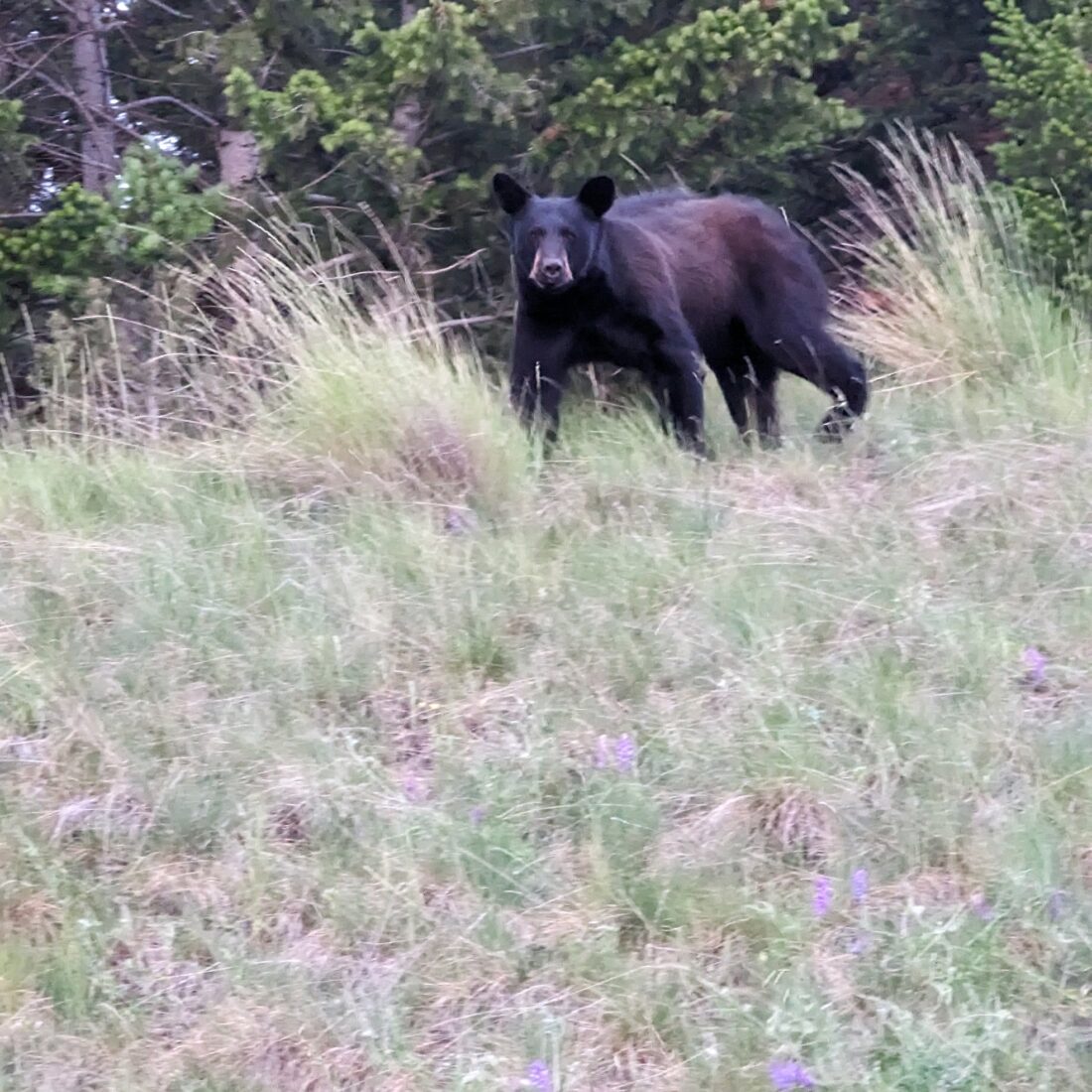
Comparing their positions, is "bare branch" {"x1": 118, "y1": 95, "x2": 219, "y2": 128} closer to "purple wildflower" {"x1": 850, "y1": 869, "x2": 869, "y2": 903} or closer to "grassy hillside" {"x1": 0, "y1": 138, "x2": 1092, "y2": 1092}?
"grassy hillside" {"x1": 0, "y1": 138, "x2": 1092, "y2": 1092}

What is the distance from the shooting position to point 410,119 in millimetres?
9352

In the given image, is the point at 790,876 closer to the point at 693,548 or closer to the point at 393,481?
the point at 693,548

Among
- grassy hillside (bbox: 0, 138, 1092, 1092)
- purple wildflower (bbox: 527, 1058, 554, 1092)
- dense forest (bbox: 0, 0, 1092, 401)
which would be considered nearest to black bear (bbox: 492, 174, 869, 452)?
grassy hillside (bbox: 0, 138, 1092, 1092)

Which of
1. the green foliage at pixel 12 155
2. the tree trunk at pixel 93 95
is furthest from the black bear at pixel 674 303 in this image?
the tree trunk at pixel 93 95

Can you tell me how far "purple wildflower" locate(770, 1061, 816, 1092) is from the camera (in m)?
2.99

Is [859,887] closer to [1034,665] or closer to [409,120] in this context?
[1034,665]

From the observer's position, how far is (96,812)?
3.85 m

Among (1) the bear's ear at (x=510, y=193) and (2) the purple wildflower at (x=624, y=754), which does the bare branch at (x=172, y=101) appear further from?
(2) the purple wildflower at (x=624, y=754)

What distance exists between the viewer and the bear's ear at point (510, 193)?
6.82 metres

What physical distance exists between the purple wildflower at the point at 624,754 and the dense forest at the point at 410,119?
4417 millimetres

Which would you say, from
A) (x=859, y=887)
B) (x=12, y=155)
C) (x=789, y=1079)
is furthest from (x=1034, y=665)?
(x=12, y=155)

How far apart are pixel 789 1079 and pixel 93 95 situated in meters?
8.10

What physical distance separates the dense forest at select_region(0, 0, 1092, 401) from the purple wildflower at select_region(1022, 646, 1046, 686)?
181 inches

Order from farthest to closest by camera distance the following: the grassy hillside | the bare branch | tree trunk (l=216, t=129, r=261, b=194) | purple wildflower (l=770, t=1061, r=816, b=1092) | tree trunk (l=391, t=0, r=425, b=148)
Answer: tree trunk (l=216, t=129, r=261, b=194)
the bare branch
tree trunk (l=391, t=0, r=425, b=148)
the grassy hillside
purple wildflower (l=770, t=1061, r=816, b=1092)
